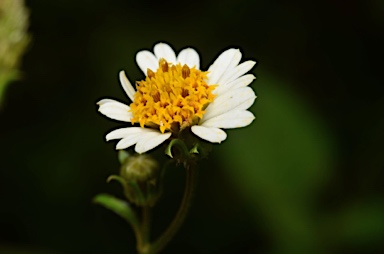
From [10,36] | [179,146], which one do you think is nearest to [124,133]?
[179,146]

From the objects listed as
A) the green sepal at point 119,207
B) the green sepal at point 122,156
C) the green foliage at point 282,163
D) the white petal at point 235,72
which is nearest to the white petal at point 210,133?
the white petal at point 235,72

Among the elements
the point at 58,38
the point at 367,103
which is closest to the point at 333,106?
the point at 367,103

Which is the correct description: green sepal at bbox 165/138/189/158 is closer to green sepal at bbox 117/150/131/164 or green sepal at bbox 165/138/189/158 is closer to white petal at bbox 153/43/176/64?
green sepal at bbox 117/150/131/164

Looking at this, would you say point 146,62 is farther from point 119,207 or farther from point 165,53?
point 119,207

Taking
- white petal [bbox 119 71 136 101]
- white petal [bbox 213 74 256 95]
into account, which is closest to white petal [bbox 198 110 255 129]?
white petal [bbox 213 74 256 95]

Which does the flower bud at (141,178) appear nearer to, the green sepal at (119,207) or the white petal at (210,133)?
the green sepal at (119,207)

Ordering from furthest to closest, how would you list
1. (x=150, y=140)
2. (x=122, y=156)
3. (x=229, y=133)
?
1. (x=229, y=133)
2. (x=122, y=156)
3. (x=150, y=140)
